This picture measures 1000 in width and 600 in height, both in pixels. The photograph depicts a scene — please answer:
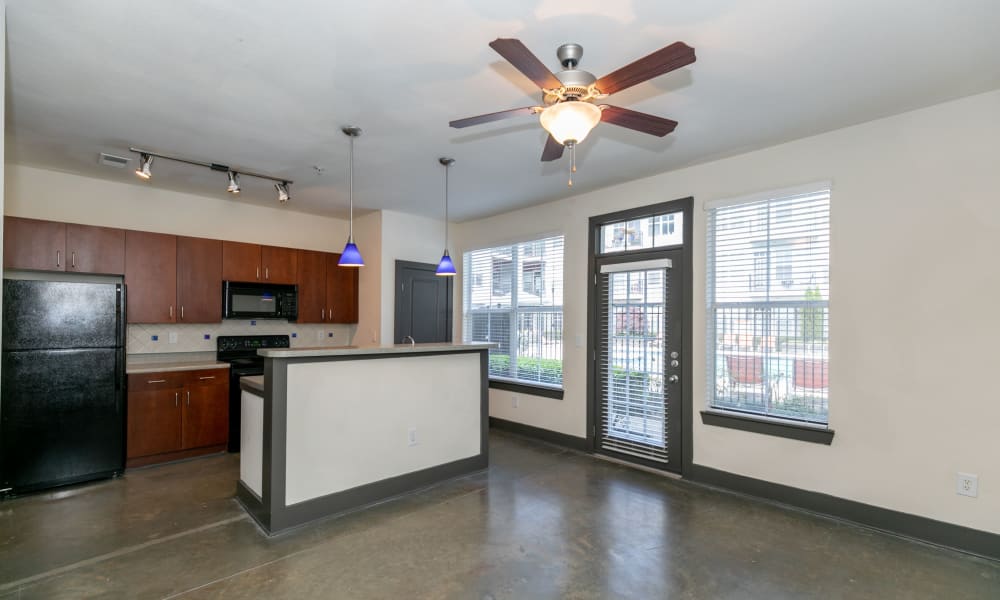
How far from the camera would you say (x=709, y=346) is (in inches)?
156

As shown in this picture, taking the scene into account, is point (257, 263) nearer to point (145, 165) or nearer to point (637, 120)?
point (145, 165)

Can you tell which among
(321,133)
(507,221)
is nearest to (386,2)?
(321,133)

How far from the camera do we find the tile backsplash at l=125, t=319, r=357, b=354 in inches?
189

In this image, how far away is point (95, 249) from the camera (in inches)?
169

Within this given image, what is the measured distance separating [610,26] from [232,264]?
4616 millimetres

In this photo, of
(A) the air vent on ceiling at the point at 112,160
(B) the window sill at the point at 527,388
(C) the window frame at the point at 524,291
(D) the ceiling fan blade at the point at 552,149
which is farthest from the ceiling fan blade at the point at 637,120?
(A) the air vent on ceiling at the point at 112,160

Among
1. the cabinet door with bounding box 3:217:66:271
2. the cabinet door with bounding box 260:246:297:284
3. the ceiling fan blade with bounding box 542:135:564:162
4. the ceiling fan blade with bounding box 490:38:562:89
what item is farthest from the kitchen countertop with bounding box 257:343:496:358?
the cabinet door with bounding box 3:217:66:271

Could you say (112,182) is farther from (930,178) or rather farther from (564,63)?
(930,178)

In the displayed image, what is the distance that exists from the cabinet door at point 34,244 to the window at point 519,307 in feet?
13.6

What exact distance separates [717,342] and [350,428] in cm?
305

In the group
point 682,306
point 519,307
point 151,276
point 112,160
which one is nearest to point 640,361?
point 682,306

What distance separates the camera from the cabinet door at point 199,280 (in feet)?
15.7

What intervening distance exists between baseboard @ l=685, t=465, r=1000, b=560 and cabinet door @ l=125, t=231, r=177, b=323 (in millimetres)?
5307

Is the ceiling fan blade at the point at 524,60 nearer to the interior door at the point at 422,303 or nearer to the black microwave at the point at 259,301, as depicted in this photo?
the interior door at the point at 422,303
